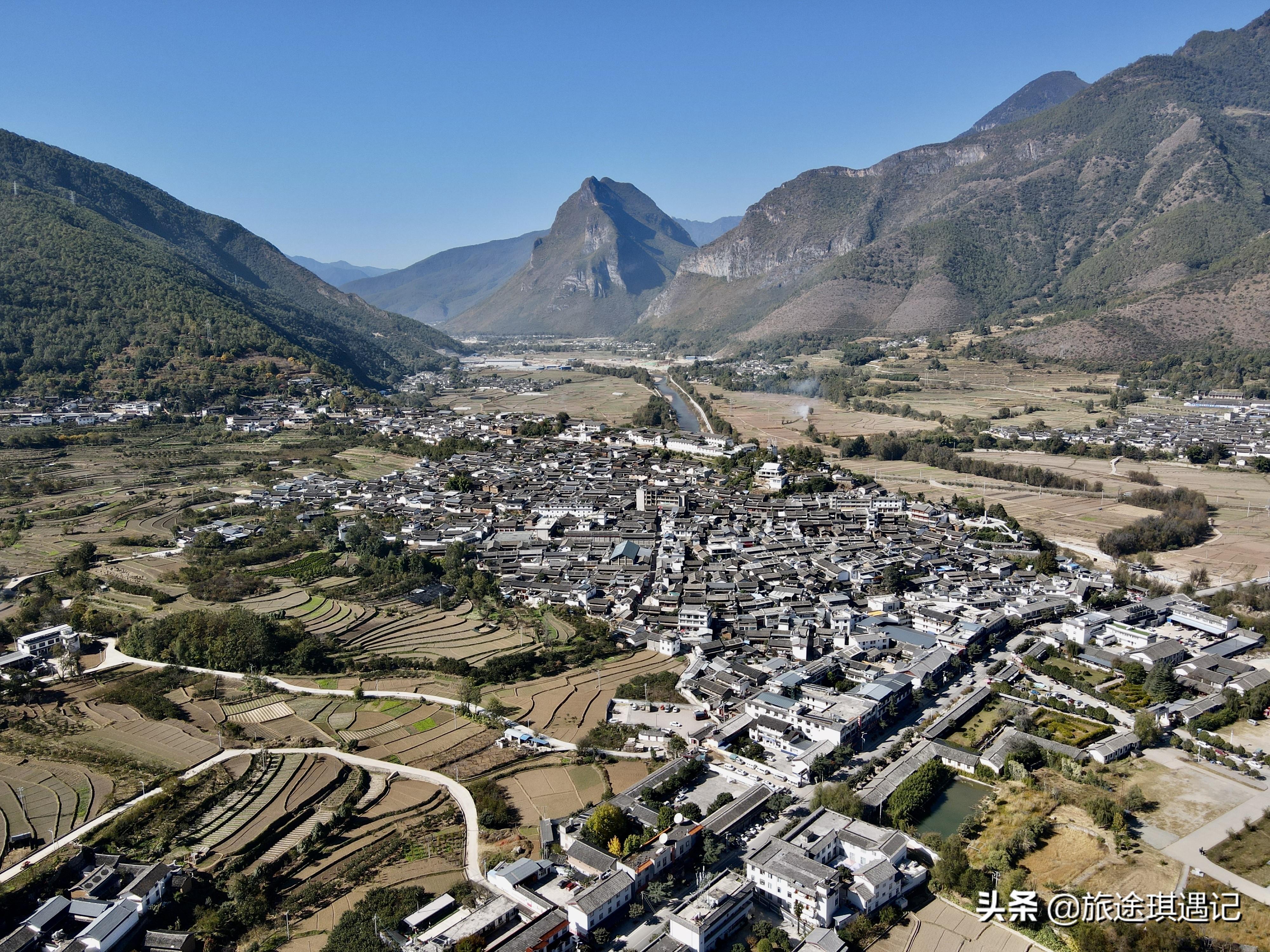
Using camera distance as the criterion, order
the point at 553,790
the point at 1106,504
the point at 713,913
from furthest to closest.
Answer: the point at 1106,504
the point at 553,790
the point at 713,913

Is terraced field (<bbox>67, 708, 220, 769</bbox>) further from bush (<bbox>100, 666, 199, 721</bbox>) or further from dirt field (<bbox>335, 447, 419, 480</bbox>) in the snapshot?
dirt field (<bbox>335, 447, 419, 480</bbox>)

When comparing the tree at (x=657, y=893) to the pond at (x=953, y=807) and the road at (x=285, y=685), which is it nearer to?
the pond at (x=953, y=807)

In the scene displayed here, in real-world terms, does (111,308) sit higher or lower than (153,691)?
higher

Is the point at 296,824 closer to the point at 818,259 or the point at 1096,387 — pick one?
the point at 1096,387

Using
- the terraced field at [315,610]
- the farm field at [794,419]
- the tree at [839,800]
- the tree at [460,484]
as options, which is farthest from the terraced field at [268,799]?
the farm field at [794,419]

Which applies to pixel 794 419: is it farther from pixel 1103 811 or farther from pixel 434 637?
pixel 1103 811

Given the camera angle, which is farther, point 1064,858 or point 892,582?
point 892,582

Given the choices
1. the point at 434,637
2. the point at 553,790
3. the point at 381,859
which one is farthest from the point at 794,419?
the point at 381,859
